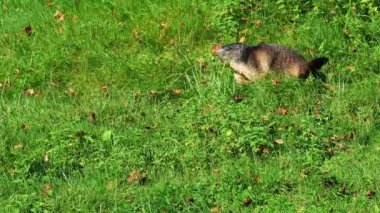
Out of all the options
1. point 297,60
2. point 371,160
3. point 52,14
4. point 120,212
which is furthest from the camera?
point 52,14

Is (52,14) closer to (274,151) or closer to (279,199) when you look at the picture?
(274,151)

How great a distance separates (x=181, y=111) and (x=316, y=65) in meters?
1.56

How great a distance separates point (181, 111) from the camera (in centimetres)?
776

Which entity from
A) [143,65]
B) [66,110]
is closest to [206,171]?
[66,110]

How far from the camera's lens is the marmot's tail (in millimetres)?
8234

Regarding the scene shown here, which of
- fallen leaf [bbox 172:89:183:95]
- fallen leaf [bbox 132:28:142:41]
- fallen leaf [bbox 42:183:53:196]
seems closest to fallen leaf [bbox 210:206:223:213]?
fallen leaf [bbox 42:183:53:196]

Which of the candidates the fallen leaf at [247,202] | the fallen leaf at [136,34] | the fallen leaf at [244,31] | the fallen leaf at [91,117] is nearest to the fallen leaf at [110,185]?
the fallen leaf at [247,202]

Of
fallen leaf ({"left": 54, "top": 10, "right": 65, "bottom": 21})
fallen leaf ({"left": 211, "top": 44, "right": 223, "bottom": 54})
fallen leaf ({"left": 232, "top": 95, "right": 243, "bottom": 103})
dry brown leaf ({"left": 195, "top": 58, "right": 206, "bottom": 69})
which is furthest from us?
fallen leaf ({"left": 54, "top": 10, "right": 65, "bottom": 21})

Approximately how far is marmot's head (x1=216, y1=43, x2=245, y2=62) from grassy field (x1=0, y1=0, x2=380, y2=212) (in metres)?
0.16

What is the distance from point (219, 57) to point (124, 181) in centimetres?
258

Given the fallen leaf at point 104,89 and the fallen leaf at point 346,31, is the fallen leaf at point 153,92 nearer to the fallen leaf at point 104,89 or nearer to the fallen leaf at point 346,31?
the fallen leaf at point 104,89

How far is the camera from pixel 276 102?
25.7 ft

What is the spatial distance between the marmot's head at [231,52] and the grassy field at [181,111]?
16cm

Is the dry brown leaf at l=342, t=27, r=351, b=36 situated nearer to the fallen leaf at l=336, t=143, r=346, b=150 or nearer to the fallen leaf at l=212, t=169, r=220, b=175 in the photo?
the fallen leaf at l=336, t=143, r=346, b=150
